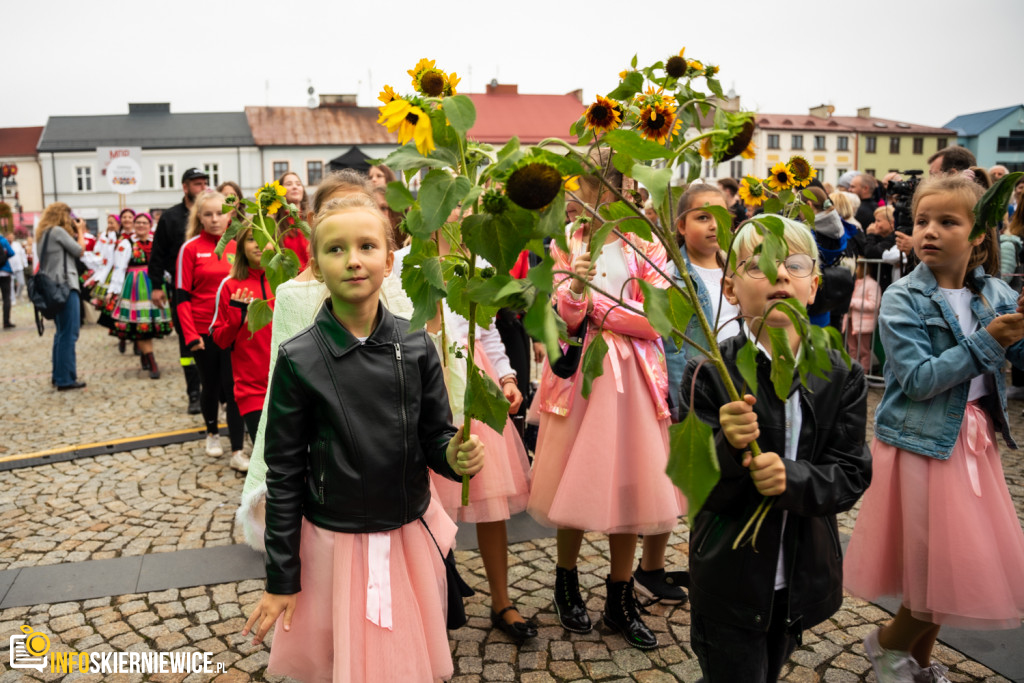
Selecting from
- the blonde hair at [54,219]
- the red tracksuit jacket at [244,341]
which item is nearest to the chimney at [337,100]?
the blonde hair at [54,219]

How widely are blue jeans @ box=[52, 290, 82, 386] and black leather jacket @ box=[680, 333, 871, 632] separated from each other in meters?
9.66

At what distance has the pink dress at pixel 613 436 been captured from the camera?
3.28 meters

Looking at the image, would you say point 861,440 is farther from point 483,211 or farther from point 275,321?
point 275,321

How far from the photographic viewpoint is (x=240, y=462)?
6141 mm

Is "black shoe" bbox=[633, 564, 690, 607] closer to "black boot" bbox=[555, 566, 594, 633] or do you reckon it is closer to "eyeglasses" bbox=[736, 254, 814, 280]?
"black boot" bbox=[555, 566, 594, 633]

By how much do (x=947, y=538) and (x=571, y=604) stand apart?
159cm

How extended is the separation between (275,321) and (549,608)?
191cm

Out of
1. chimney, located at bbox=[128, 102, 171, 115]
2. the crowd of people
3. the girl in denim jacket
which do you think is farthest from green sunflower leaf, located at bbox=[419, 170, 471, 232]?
chimney, located at bbox=[128, 102, 171, 115]

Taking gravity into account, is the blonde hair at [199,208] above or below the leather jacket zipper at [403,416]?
above

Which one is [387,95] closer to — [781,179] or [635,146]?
[635,146]

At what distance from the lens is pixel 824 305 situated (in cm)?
620

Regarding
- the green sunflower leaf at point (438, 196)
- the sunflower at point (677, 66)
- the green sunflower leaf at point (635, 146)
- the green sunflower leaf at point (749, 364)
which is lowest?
the green sunflower leaf at point (749, 364)

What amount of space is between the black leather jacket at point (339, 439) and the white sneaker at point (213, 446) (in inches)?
180

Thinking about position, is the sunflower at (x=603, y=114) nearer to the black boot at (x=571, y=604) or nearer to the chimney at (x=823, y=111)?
the black boot at (x=571, y=604)
